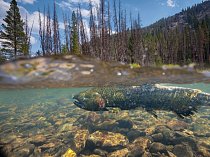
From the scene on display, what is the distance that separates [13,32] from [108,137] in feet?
105

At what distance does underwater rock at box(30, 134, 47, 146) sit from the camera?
40.0 ft

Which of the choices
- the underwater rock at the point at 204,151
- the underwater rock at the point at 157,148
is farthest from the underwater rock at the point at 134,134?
the underwater rock at the point at 204,151

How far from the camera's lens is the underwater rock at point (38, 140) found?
12.2 metres

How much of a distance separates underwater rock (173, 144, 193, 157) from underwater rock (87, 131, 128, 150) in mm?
2098

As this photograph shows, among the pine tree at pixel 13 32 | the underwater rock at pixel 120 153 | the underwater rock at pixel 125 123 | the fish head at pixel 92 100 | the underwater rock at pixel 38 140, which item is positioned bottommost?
the underwater rock at pixel 120 153

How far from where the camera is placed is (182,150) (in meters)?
10.9

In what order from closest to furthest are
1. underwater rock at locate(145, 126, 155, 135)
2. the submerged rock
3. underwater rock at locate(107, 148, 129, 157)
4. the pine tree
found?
underwater rock at locate(107, 148, 129, 157) < the submerged rock < underwater rock at locate(145, 126, 155, 135) < the pine tree

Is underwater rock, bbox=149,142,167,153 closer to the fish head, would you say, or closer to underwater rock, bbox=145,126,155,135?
underwater rock, bbox=145,126,155,135

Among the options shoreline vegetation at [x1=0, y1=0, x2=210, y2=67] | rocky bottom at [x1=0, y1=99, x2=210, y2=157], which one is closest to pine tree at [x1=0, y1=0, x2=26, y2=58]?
shoreline vegetation at [x1=0, y1=0, x2=210, y2=67]

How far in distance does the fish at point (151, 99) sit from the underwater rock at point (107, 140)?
1.39 meters

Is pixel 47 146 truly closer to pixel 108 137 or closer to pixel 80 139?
pixel 80 139

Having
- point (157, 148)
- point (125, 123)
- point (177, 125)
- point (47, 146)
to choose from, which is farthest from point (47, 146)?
point (177, 125)

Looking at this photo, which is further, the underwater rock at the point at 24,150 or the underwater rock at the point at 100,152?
the underwater rock at the point at 24,150

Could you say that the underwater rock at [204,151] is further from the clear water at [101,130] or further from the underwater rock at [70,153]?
the underwater rock at [70,153]
